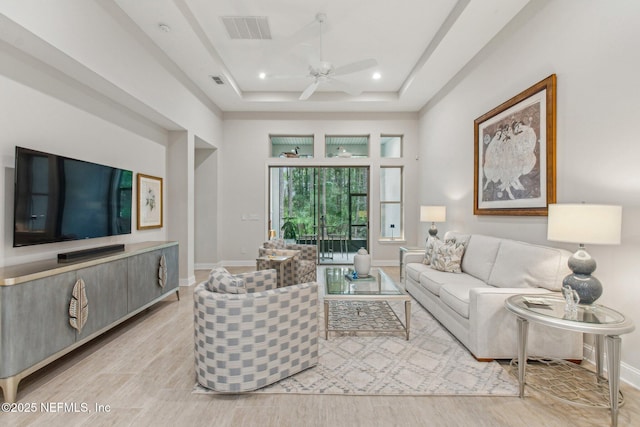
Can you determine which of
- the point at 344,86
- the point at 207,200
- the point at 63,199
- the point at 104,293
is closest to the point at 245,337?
the point at 104,293

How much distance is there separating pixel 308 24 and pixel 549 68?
8.70 feet

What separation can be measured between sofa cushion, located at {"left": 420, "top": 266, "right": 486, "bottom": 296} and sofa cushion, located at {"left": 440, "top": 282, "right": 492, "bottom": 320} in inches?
2.7

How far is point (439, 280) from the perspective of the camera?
3.38 m

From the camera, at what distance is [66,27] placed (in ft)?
8.11

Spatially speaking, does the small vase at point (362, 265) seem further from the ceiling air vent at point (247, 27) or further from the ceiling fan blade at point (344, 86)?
the ceiling air vent at point (247, 27)

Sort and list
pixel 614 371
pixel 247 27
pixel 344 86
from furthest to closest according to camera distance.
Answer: pixel 344 86
pixel 247 27
pixel 614 371

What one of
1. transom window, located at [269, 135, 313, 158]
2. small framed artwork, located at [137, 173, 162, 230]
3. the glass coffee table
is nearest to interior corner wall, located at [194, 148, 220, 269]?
transom window, located at [269, 135, 313, 158]

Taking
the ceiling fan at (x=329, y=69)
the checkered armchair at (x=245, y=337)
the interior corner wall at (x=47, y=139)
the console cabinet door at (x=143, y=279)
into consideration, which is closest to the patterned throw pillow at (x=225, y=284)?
the checkered armchair at (x=245, y=337)

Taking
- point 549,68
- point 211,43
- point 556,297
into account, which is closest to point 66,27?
point 211,43

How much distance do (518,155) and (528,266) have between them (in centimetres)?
125

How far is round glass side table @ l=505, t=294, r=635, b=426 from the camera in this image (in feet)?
5.66

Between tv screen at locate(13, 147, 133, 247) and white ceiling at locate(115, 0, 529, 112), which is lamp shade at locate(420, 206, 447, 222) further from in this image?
tv screen at locate(13, 147, 133, 247)

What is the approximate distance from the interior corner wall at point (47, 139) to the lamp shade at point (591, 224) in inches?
160

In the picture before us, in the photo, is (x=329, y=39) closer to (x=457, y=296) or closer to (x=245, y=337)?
(x=457, y=296)
